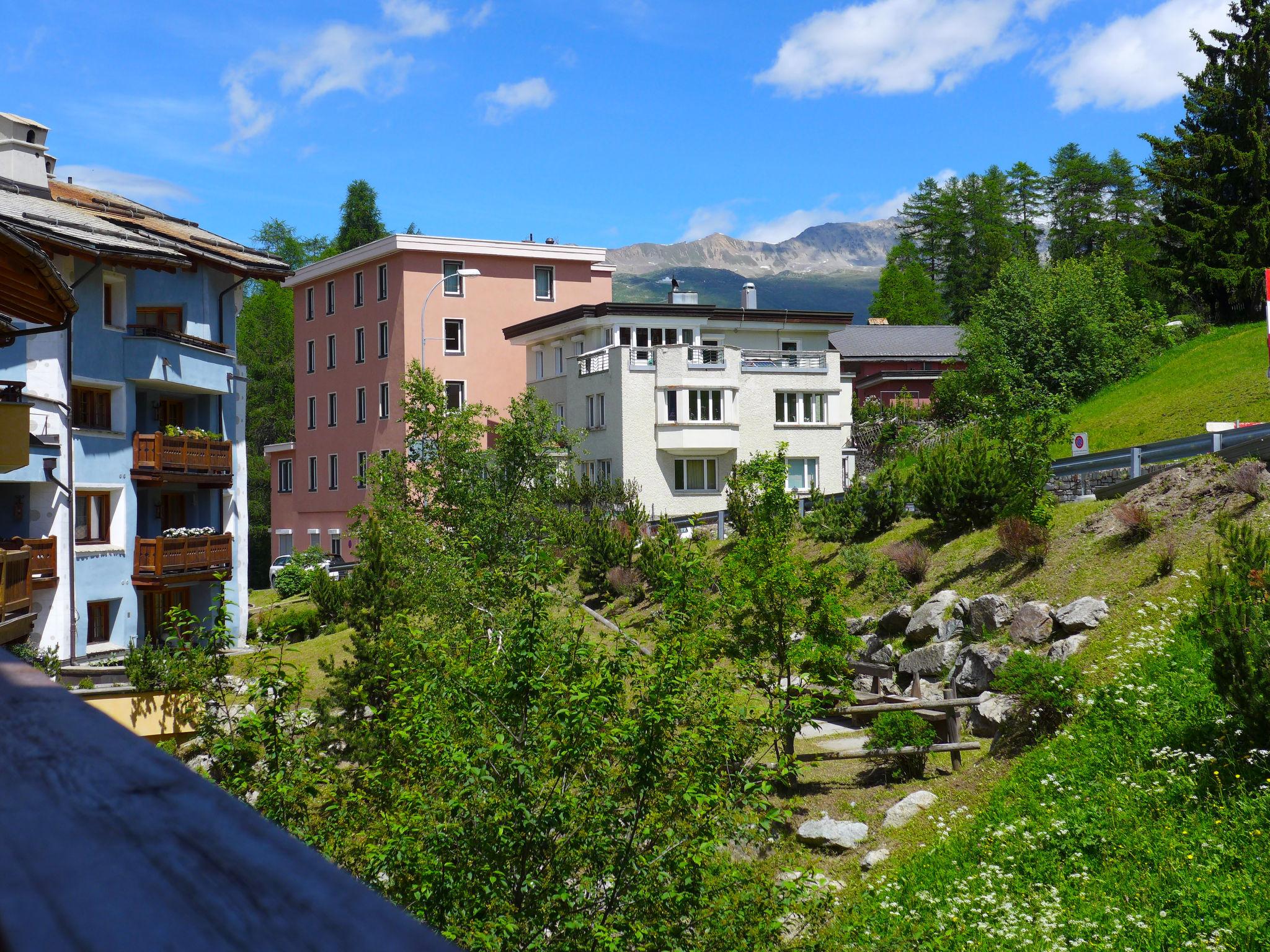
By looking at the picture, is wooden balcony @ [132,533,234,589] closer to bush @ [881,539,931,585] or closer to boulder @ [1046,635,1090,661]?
bush @ [881,539,931,585]

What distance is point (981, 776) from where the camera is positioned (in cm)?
1755

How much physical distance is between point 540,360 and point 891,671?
37.3m

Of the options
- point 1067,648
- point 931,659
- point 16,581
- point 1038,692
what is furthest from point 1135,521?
point 16,581

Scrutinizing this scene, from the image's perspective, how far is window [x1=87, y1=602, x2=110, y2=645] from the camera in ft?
109

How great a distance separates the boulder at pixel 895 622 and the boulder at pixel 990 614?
8.40ft

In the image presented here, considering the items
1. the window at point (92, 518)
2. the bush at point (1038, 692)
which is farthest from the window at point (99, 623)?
the bush at point (1038, 692)

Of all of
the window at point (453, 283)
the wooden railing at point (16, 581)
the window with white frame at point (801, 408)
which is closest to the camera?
the wooden railing at point (16, 581)

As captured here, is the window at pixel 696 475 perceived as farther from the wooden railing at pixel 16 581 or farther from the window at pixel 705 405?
the wooden railing at pixel 16 581

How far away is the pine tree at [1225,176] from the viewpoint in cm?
5472

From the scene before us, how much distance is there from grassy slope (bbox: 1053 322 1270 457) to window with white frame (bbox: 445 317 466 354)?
3179 centimetres

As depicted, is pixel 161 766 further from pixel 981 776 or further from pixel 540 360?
pixel 540 360

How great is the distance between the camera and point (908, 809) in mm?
17203

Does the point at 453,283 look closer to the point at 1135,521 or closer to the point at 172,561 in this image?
the point at 172,561

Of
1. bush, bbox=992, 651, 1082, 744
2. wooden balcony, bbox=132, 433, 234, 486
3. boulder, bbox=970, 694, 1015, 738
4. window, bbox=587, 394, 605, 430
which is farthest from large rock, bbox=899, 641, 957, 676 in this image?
window, bbox=587, 394, 605, 430
